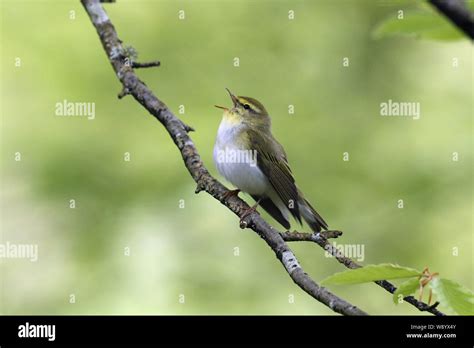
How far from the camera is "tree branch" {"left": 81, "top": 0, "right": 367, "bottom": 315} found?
8.09ft

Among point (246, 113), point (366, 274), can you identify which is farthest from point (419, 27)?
point (246, 113)

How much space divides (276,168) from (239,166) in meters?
0.39

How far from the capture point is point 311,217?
5613 mm

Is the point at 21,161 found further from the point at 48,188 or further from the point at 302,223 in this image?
the point at 302,223

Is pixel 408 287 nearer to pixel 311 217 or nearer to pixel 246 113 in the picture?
pixel 311 217

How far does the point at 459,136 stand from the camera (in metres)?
8.65

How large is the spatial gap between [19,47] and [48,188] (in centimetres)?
220

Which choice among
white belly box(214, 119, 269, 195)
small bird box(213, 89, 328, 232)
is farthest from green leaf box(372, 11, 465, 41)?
white belly box(214, 119, 269, 195)

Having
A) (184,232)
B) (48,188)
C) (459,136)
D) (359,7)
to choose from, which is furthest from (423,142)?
(48,188)

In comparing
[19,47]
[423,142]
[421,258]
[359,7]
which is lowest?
[421,258]

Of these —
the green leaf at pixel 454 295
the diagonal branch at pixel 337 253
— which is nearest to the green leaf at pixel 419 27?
the green leaf at pixel 454 295

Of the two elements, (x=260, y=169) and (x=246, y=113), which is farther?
(x=246, y=113)

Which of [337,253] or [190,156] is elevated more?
[190,156]

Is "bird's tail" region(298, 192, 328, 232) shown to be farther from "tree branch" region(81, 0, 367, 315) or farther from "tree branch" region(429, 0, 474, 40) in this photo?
"tree branch" region(429, 0, 474, 40)
